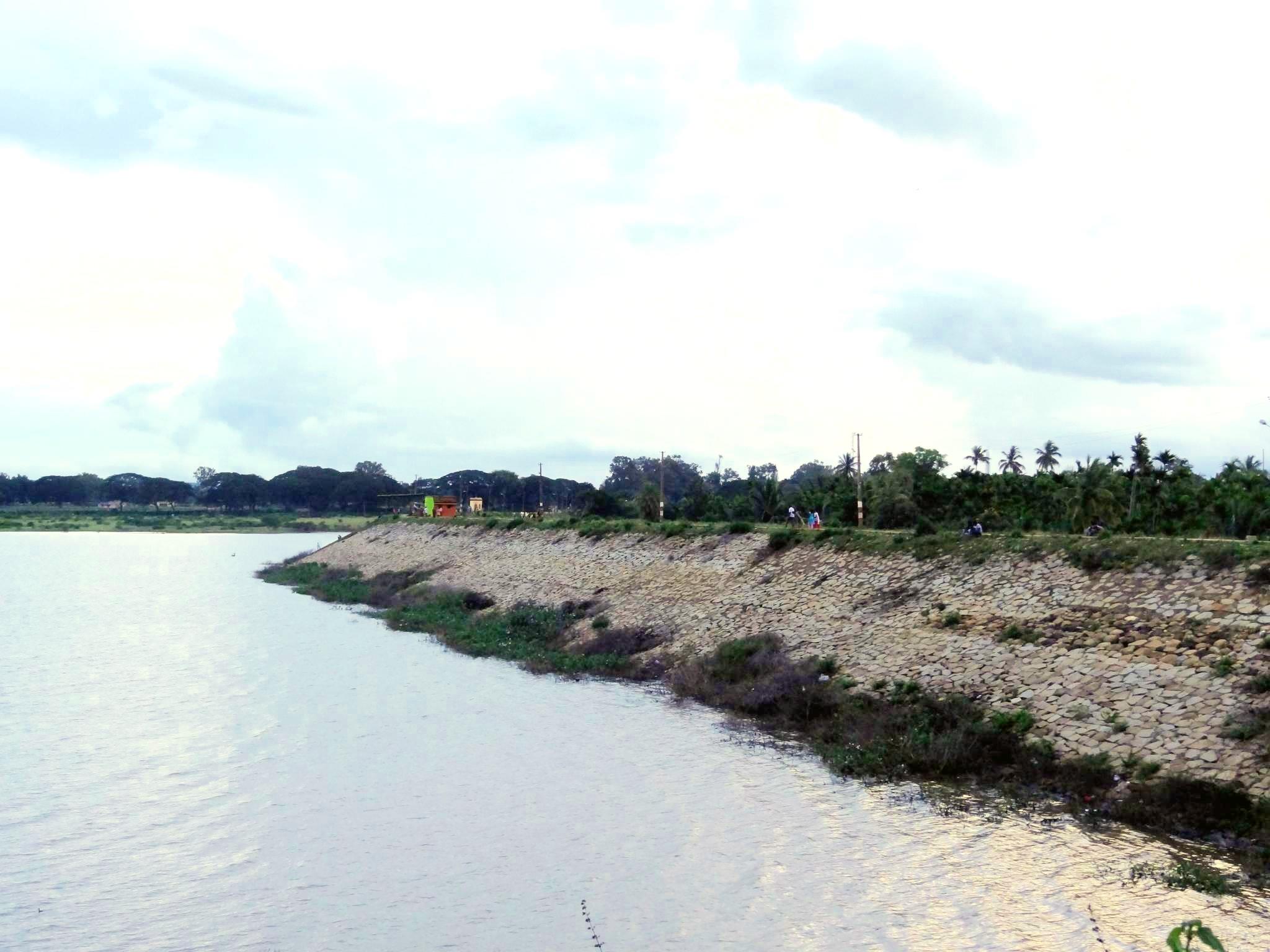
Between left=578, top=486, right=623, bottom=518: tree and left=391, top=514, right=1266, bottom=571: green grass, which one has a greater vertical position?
left=578, top=486, right=623, bottom=518: tree

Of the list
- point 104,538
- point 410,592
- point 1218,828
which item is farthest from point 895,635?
point 104,538

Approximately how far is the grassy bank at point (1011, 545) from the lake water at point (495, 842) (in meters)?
8.76

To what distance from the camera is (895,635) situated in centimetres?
2667

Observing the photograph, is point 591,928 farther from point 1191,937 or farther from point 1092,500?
point 1092,500

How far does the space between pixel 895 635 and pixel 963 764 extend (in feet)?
22.8

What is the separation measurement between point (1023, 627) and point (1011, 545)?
4.68m

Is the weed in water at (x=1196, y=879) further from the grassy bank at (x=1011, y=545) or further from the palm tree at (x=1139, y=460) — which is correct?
the palm tree at (x=1139, y=460)

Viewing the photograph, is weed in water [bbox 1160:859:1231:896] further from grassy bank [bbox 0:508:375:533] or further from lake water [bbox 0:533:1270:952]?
grassy bank [bbox 0:508:375:533]

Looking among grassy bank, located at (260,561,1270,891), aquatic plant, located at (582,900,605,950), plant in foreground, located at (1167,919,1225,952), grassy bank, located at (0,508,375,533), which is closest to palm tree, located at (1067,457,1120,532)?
grassy bank, located at (260,561,1270,891)

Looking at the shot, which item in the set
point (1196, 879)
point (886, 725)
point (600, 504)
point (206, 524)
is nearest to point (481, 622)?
point (886, 725)

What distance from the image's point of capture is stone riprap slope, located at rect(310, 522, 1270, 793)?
720 inches

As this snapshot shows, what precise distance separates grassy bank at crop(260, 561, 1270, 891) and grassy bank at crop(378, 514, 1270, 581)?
544 cm

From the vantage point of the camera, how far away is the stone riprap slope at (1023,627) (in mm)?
18281

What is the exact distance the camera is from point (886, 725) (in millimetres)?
22125
